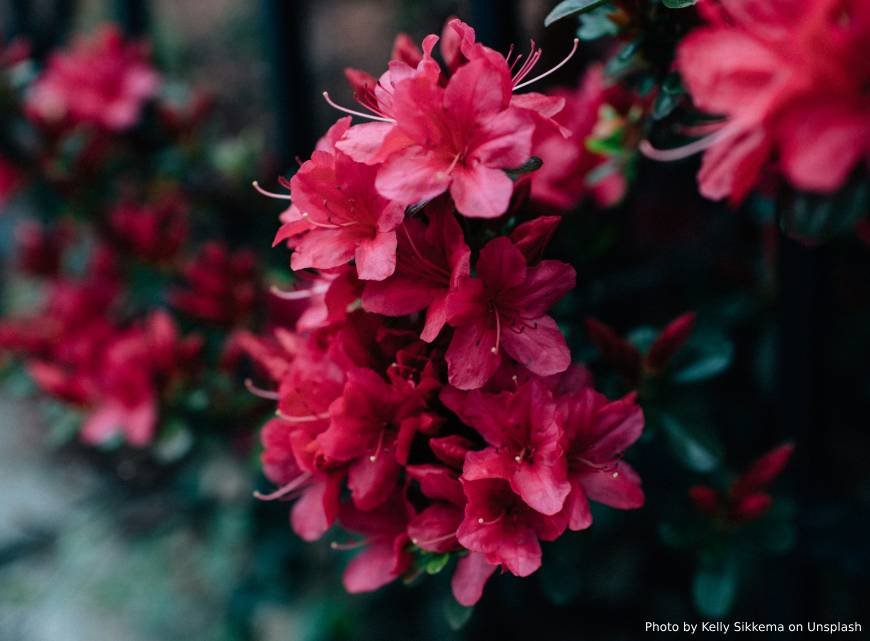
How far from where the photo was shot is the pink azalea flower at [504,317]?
0.75 m

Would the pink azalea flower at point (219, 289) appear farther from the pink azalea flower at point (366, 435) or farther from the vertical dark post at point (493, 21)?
the pink azalea flower at point (366, 435)

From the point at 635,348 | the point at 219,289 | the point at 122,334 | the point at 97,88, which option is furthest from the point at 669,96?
the point at 97,88

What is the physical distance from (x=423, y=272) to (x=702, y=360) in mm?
471

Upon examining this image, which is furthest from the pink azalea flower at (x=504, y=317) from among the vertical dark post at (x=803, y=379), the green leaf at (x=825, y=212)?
the vertical dark post at (x=803, y=379)

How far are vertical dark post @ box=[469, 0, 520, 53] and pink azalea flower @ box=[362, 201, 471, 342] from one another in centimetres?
56

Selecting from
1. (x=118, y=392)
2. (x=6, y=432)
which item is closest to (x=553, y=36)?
(x=118, y=392)

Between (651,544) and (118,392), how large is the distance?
117cm

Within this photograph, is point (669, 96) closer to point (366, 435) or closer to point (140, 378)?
point (366, 435)

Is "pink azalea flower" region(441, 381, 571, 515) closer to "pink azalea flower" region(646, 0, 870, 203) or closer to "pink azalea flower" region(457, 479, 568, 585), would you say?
"pink azalea flower" region(457, 479, 568, 585)

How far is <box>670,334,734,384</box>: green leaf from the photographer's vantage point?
1026 millimetres

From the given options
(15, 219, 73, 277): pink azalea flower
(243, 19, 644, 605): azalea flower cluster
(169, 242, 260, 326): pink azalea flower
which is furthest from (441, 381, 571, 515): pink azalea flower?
(15, 219, 73, 277): pink azalea flower

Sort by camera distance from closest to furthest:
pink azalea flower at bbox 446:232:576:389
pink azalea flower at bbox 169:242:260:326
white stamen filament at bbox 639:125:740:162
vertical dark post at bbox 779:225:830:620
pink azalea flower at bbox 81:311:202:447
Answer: white stamen filament at bbox 639:125:740:162, pink azalea flower at bbox 446:232:576:389, vertical dark post at bbox 779:225:830:620, pink azalea flower at bbox 81:311:202:447, pink azalea flower at bbox 169:242:260:326

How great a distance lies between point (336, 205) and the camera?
0.77 m

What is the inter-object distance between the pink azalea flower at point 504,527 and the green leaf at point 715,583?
0.43 m
